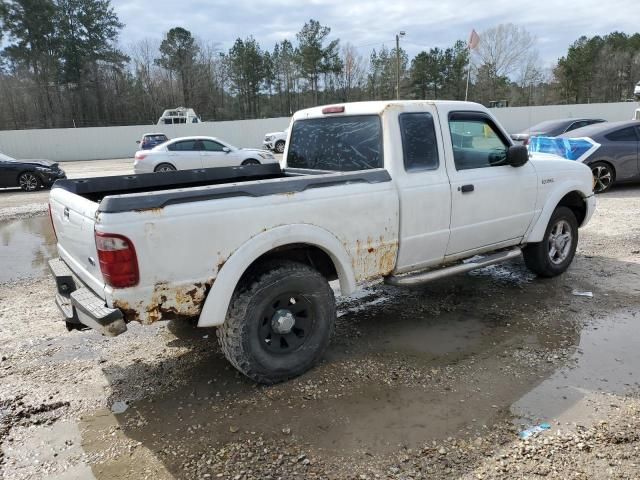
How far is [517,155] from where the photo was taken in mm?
4715

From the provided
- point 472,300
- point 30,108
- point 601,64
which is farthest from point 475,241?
point 601,64

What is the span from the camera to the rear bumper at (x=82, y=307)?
2918 millimetres

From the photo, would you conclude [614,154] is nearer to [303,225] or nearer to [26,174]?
[303,225]

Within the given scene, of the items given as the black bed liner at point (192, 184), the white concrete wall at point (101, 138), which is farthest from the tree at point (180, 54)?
the black bed liner at point (192, 184)

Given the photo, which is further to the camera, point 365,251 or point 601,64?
point 601,64

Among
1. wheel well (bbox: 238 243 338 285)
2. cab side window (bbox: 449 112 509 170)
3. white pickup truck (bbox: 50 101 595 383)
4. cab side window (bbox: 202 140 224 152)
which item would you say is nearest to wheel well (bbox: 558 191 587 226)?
white pickup truck (bbox: 50 101 595 383)

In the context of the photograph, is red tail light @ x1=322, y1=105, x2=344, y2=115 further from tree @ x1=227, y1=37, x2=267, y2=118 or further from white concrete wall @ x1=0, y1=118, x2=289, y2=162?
tree @ x1=227, y1=37, x2=267, y2=118

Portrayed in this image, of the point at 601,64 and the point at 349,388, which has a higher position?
the point at 601,64

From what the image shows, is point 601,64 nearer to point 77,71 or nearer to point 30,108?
point 77,71

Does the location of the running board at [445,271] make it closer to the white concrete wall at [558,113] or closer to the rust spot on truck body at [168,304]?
the rust spot on truck body at [168,304]

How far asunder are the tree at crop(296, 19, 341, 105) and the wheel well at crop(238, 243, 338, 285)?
191 ft

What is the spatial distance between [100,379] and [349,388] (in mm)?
1899

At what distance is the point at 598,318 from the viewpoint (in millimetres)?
4660

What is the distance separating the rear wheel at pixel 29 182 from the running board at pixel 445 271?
15.5 m
